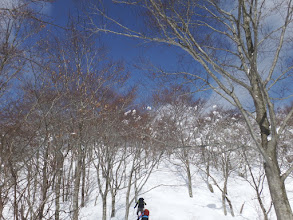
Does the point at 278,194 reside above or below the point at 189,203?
above

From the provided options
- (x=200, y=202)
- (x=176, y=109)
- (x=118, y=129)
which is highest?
(x=176, y=109)

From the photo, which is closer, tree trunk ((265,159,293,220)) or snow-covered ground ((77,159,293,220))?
tree trunk ((265,159,293,220))

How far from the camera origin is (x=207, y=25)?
11.6 ft

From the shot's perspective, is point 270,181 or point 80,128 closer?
point 270,181

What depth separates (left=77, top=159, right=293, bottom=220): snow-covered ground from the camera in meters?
11.9

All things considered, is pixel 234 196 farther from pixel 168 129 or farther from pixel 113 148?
pixel 113 148

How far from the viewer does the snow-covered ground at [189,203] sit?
11938 millimetres

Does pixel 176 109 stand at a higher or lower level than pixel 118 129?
higher

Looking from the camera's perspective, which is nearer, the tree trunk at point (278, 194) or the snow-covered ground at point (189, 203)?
the tree trunk at point (278, 194)

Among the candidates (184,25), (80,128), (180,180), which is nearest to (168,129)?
(80,128)

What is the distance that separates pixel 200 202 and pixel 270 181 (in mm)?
13200

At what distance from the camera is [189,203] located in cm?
1338

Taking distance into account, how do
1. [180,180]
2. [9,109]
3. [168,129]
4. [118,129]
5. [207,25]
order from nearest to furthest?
[207,25] < [9,109] < [118,129] < [168,129] < [180,180]

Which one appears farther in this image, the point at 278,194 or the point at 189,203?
the point at 189,203
